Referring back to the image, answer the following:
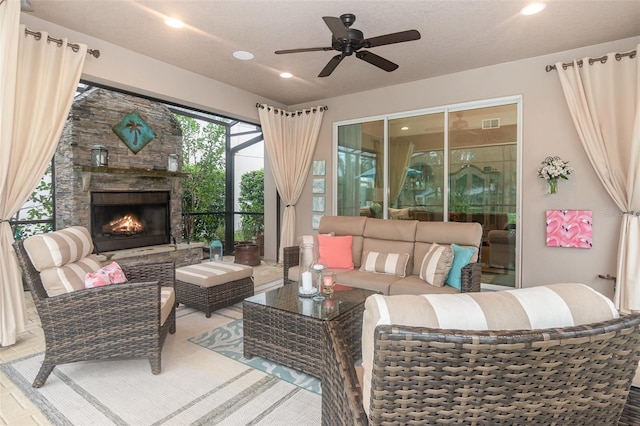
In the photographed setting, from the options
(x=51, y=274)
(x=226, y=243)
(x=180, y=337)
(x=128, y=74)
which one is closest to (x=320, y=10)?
(x=128, y=74)

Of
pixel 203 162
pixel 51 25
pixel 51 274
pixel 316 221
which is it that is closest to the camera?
pixel 51 274

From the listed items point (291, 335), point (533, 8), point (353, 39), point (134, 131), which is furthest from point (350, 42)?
point (134, 131)

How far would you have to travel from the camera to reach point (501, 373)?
2.58 feet

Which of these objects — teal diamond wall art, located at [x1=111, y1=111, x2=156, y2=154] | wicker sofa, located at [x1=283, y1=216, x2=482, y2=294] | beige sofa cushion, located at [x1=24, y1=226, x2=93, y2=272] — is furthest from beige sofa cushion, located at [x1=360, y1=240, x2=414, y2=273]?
teal diamond wall art, located at [x1=111, y1=111, x2=156, y2=154]

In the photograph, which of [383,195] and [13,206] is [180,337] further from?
[383,195]

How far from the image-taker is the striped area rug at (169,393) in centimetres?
186

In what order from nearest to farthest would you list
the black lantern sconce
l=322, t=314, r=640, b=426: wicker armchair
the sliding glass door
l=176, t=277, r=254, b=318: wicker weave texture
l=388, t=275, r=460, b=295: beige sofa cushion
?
l=322, t=314, r=640, b=426: wicker armchair → l=388, t=275, r=460, b=295: beige sofa cushion → l=176, t=277, r=254, b=318: wicker weave texture → the sliding glass door → the black lantern sconce

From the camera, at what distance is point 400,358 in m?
0.78

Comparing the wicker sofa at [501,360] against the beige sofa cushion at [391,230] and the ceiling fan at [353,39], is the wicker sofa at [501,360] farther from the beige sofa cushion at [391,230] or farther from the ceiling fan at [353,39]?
the beige sofa cushion at [391,230]

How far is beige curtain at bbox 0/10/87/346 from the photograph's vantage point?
2.65 metres

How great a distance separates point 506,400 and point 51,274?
2.62 metres

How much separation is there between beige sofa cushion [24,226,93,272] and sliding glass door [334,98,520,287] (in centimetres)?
372

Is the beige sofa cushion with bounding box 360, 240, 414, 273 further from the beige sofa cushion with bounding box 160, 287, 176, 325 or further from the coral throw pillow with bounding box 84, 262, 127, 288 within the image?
the coral throw pillow with bounding box 84, 262, 127, 288

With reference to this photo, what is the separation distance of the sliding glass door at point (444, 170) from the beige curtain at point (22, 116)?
364 centimetres
